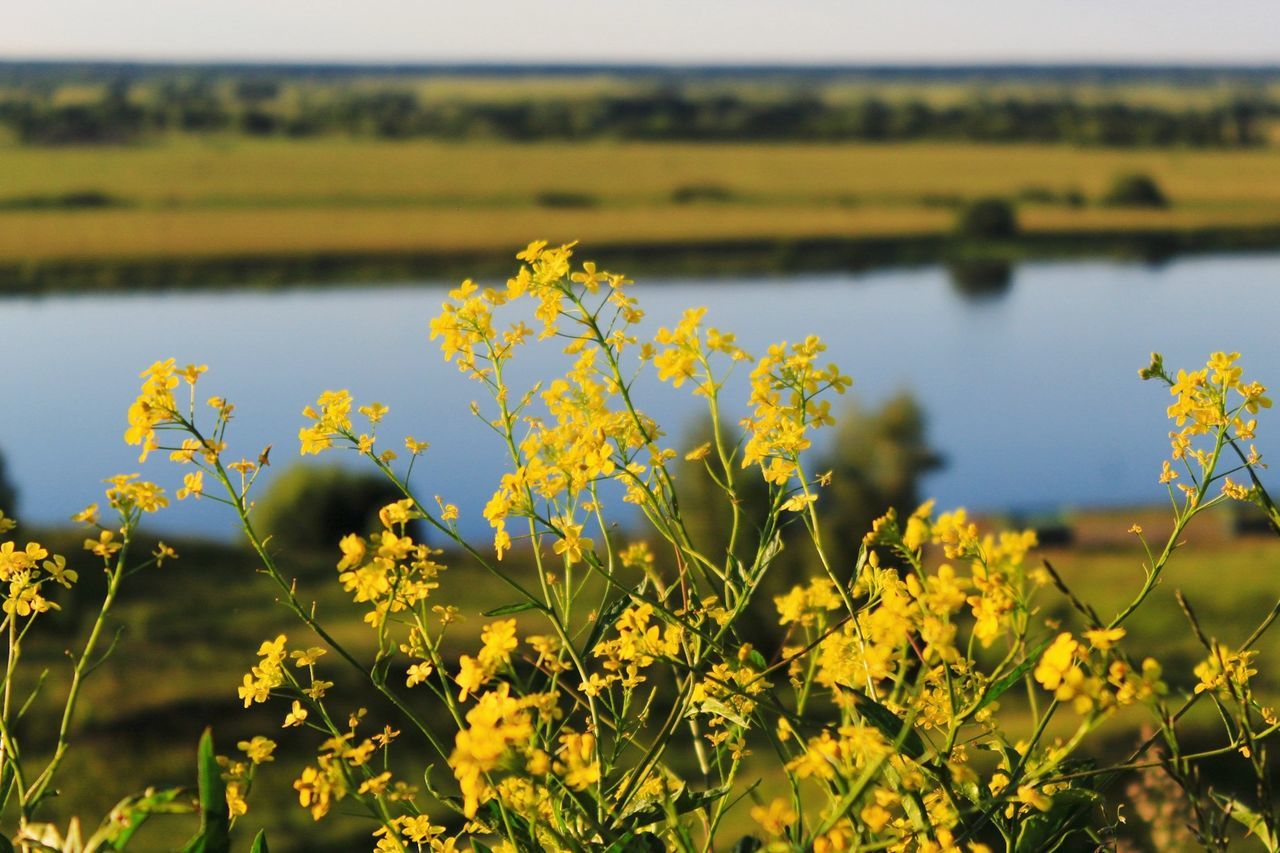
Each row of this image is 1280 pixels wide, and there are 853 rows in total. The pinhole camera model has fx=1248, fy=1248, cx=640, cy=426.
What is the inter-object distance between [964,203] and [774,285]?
12562 mm

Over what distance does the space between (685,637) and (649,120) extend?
83.4 meters

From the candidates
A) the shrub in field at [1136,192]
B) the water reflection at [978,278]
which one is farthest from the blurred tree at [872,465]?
the shrub in field at [1136,192]

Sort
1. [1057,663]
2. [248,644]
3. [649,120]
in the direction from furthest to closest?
[649,120]
[248,644]
[1057,663]

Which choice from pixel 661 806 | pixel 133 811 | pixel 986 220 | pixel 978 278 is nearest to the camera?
pixel 133 811

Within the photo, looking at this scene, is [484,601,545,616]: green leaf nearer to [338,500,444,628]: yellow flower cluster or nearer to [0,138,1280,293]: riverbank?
[338,500,444,628]: yellow flower cluster

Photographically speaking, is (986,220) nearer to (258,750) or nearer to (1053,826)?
(1053,826)

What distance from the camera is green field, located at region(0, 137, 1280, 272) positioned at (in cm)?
6681

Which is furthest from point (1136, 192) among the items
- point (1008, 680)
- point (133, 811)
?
point (133, 811)

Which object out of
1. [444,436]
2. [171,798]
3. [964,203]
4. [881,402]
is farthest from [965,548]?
[964,203]

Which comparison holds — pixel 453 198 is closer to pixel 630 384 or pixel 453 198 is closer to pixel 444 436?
pixel 444 436

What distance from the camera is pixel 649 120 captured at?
8238 centimetres

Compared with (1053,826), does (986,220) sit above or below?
above

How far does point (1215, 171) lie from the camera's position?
76188 millimetres

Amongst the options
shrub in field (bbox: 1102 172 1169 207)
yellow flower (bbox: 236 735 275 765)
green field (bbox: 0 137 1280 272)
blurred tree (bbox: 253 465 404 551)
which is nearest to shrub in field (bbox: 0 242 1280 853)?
yellow flower (bbox: 236 735 275 765)
